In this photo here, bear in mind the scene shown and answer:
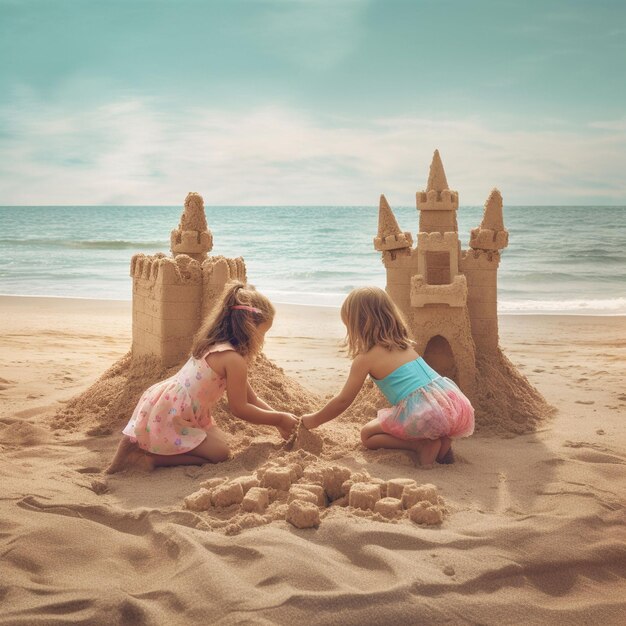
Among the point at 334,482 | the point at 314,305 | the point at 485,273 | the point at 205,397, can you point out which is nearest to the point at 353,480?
the point at 334,482

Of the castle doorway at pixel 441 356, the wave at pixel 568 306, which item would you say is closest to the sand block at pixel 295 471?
the castle doorway at pixel 441 356

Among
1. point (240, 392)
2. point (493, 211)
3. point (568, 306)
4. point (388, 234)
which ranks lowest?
point (568, 306)

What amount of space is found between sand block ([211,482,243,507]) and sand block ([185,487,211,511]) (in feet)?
0.10

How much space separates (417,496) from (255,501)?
0.73 meters

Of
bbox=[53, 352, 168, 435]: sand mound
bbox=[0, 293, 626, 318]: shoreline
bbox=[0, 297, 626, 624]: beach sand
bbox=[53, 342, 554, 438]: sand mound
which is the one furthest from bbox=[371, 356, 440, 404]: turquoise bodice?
bbox=[0, 293, 626, 318]: shoreline

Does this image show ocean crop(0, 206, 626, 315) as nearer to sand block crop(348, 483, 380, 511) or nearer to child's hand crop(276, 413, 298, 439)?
child's hand crop(276, 413, 298, 439)

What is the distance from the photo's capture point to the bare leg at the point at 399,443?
413cm

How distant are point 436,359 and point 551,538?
2.53 m

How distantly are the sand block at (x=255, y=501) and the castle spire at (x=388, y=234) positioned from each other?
109 inches

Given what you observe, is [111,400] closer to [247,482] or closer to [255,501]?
[247,482]

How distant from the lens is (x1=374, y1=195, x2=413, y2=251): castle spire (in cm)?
557

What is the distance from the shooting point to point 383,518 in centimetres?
310

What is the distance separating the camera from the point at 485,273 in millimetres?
5520

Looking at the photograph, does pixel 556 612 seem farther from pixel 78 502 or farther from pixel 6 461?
pixel 6 461
